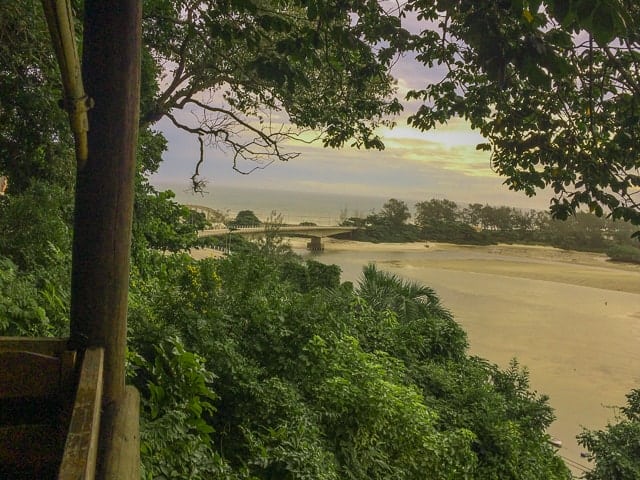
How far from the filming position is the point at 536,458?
187 inches

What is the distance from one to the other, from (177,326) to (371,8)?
7.40 feet

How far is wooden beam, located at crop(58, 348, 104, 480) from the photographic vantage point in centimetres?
57

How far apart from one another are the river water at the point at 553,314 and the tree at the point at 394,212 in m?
1.92

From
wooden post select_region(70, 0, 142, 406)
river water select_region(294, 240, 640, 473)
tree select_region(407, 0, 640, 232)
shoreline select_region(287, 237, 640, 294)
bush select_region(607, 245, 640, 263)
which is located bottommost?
river water select_region(294, 240, 640, 473)

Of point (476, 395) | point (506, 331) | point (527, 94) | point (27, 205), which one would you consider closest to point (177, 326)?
point (27, 205)

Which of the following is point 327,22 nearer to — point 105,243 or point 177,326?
point 105,243

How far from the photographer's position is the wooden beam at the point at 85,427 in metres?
0.57

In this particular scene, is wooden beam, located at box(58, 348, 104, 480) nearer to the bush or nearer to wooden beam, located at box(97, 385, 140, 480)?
wooden beam, located at box(97, 385, 140, 480)

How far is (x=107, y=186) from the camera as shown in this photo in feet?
3.20

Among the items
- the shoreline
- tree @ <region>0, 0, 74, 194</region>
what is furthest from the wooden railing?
the shoreline

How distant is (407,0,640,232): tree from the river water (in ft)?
21.0

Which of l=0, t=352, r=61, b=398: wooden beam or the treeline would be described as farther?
the treeline

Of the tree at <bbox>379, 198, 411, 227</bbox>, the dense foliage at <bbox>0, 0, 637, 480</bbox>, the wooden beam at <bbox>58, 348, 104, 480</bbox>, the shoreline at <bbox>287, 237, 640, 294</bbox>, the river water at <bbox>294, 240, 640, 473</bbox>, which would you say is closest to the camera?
the wooden beam at <bbox>58, 348, 104, 480</bbox>

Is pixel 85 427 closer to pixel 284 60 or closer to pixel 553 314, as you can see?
pixel 284 60
